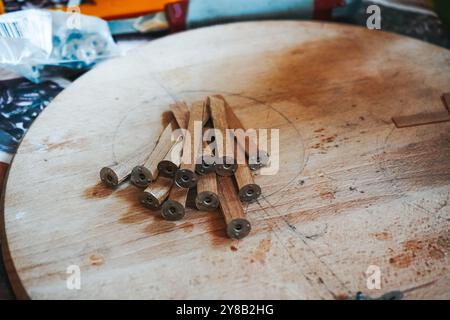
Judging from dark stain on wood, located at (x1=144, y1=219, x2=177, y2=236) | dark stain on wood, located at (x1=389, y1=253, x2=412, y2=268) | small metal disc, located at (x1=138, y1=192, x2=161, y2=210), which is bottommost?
dark stain on wood, located at (x1=389, y1=253, x2=412, y2=268)

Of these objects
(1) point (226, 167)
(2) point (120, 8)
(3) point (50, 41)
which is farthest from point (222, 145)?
(2) point (120, 8)

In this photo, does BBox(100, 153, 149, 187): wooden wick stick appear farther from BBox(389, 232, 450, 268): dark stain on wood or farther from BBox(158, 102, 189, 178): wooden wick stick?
BBox(389, 232, 450, 268): dark stain on wood

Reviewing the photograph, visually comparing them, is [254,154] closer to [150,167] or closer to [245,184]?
[245,184]

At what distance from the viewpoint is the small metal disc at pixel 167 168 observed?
47.4 inches

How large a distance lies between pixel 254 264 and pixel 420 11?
1.76 m

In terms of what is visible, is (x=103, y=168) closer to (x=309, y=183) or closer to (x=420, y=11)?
(x=309, y=183)

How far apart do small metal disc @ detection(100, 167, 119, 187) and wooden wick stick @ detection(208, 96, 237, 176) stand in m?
0.29

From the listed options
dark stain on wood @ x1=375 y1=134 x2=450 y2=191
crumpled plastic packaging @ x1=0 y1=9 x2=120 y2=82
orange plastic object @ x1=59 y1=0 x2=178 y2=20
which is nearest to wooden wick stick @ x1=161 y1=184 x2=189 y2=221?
dark stain on wood @ x1=375 y1=134 x2=450 y2=191

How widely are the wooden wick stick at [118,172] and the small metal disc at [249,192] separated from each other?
0.31 meters

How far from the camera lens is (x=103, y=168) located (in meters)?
1.24

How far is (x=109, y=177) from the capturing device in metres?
1.24

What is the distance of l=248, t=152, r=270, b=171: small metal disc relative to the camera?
50.6 inches

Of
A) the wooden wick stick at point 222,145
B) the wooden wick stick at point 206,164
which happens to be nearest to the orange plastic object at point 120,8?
the wooden wick stick at point 222,145

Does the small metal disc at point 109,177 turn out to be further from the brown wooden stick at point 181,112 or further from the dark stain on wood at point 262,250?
the dark stain on wood at point 262,250
